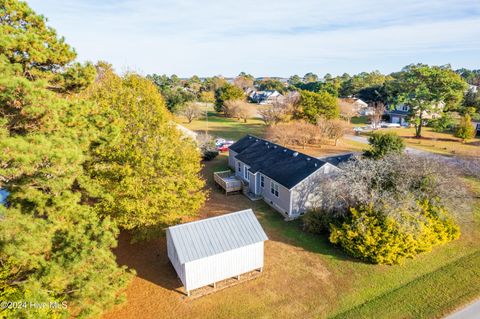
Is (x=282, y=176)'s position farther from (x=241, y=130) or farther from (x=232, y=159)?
(x=241, y=130)

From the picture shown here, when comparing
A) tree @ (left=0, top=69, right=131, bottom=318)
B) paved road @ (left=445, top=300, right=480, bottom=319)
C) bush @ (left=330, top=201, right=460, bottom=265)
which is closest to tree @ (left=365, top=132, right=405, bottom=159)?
bush @ (left=330, top=201, right=460, bottom=265)

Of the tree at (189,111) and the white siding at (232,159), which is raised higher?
the tree at (189,111)

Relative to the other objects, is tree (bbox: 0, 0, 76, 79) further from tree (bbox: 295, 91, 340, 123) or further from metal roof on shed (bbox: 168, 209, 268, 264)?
tree (bbox: 295, 91, 340, 123)

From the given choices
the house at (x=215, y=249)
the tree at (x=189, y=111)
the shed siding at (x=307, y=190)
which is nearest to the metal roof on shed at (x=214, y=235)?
the house at (x=215, y=249)

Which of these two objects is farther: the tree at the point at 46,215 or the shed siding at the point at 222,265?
the shed siding at the point at 222,265

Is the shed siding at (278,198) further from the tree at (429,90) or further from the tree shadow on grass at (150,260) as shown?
the tree at (429,90)

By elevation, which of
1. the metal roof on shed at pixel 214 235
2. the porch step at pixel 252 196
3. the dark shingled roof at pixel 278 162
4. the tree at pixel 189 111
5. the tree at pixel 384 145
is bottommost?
the porch step at pixel 252 196

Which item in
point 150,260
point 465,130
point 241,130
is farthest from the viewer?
point 241,130

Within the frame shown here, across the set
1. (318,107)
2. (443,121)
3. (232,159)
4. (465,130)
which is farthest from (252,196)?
(465,130)
